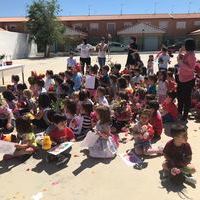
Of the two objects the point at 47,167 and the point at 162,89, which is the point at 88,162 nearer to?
the point at 47,167

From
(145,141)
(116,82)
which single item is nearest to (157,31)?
(116,82)

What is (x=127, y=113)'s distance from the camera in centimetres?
784

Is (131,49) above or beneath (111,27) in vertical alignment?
beneath

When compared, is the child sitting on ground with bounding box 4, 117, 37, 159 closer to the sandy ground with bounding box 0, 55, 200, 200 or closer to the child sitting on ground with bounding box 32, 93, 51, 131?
the sandy ground with bounding box 0, 55, 200, 200

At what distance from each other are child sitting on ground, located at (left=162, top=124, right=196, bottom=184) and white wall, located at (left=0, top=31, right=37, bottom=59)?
35554 millimetres

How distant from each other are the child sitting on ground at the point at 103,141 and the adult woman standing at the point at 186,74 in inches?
104

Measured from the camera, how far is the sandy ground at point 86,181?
16.4 feet

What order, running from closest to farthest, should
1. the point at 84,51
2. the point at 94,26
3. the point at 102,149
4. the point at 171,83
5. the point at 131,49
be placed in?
1. the point at 102,149
2. the point at 171,83
3. the point at 131,49
4. the point at 84,51
5. the point at 94,26

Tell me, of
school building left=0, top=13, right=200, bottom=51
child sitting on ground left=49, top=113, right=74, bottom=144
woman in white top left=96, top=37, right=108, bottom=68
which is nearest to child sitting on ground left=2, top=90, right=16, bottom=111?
child sitting on ground left=49, top=113, right=74, bottom=144

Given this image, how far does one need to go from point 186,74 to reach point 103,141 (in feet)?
9.72

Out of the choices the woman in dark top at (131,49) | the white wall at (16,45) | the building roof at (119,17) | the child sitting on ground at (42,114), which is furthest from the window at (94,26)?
the child sitting on ground at (42,114)

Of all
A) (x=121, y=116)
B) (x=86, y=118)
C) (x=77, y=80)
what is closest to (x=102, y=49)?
(x=77, y=80)

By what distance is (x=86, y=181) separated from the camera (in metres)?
5.43

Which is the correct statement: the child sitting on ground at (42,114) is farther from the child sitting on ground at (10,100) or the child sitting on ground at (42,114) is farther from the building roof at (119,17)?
the building roof at (119,17)
